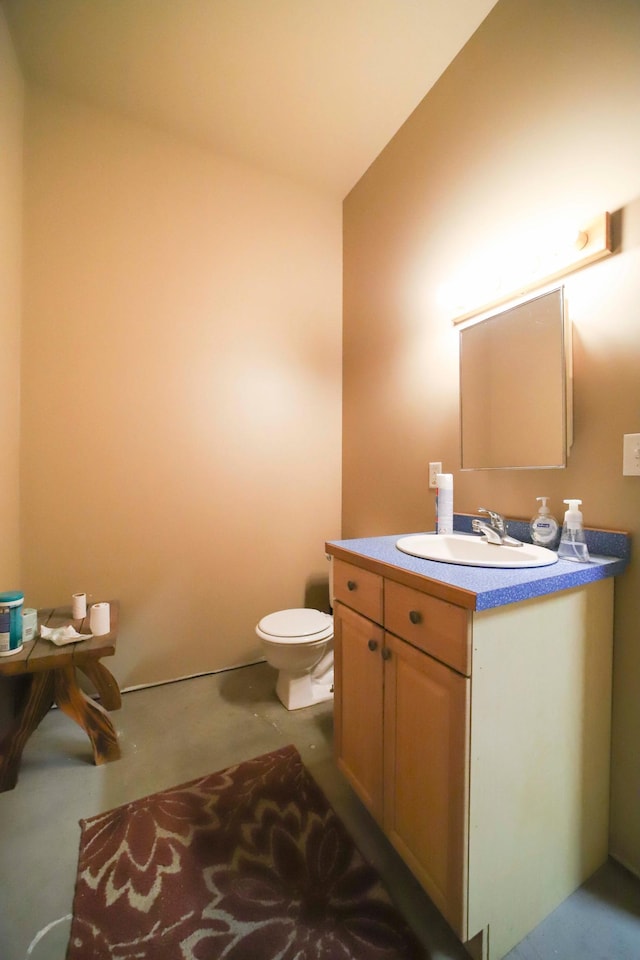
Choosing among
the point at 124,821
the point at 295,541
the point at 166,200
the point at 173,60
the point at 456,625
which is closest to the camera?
the point at 456,625

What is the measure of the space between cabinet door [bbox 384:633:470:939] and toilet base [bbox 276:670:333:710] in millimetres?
807

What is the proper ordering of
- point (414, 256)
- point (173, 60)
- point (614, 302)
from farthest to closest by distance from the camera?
point (414, 256), point (173, 60), point (614, 302)

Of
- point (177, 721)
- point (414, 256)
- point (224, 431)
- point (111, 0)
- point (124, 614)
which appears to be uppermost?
point (111, 0)

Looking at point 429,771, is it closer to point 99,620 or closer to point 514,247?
point 99,620

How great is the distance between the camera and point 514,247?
136cm

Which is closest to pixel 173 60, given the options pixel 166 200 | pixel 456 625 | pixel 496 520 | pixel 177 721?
pixel 166 200

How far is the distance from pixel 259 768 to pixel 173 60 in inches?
116

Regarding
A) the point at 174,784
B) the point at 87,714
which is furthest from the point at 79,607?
the point at 174,784

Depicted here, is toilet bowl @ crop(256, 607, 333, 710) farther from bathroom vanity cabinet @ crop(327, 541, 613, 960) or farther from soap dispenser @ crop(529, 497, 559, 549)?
soap dispenser @ crop(529, 497, 559, 549)

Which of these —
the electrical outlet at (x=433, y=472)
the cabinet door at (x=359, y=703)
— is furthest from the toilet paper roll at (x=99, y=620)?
the electrical outlet at (x=433, y=472)

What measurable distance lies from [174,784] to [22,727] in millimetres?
595

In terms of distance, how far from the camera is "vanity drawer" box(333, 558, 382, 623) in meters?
1.10

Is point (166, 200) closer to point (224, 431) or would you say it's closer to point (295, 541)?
point (224, 431)

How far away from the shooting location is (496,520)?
130 centimetres
